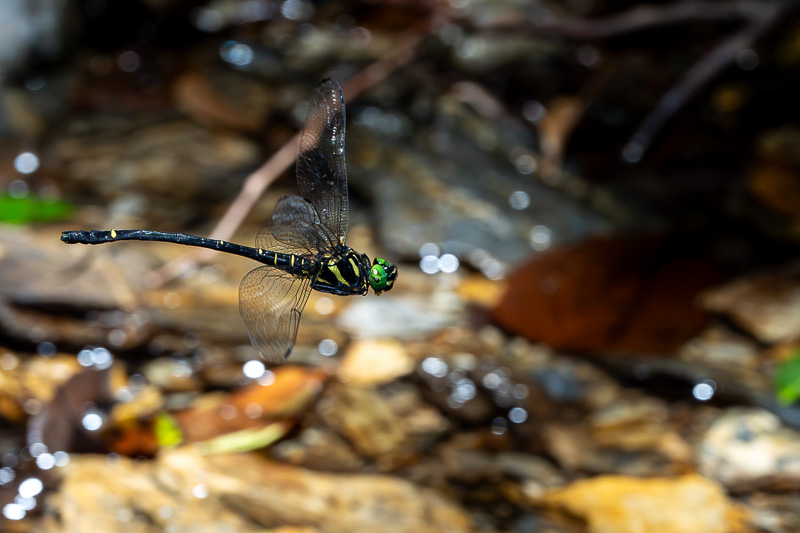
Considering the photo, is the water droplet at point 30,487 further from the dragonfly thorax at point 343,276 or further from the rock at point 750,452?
the rock at point 750,452

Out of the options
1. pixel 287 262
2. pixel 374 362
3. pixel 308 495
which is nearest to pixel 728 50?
pixel 374 362

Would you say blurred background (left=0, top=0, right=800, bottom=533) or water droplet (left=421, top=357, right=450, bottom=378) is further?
water droplet (left=421, top=357, right=450, bottom=378)

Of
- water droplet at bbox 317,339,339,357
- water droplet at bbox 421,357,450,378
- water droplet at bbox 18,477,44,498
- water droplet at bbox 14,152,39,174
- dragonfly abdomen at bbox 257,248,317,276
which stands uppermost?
water droplet at bbox 14,152,39,174

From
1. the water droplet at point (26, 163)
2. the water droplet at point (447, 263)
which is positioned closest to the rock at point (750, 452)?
the water droplet at point (447, 263)

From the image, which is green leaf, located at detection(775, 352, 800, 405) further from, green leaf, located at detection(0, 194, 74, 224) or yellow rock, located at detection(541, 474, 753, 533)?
green leaf, located at detection(0, 194, 74, 224)

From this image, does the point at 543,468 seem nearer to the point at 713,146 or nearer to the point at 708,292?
the point at 708,292

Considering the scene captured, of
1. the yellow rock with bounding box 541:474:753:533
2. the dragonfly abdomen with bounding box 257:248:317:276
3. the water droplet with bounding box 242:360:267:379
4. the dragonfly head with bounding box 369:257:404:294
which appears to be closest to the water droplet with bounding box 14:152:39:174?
the water droplet with bounding box 242:360:267:379

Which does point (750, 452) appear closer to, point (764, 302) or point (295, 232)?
point (764, 302)
